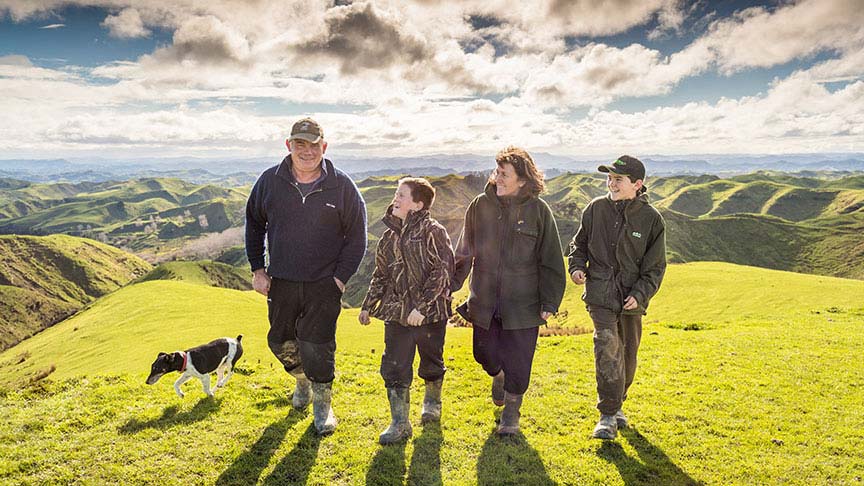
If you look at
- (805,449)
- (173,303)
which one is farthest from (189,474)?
(173,303)

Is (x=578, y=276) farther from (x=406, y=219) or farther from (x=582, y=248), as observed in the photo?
(x=406, y=219)

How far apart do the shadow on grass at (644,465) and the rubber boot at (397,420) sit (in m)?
3.17

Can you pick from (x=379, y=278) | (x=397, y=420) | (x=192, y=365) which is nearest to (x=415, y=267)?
(x=379, y=278)

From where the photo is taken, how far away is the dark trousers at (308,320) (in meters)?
6.98

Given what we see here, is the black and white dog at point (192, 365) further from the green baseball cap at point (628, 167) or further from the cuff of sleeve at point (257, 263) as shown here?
the green baseball cap at point (628, 167)

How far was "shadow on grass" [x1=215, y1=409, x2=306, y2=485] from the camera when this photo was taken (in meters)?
6.04

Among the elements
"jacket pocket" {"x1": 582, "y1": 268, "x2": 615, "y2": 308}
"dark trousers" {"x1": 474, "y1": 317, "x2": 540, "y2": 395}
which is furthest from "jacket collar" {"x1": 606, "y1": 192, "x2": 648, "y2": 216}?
"dark trousers" {"x1": 474, "y1": 317, "x2": 540, "y2": 395}

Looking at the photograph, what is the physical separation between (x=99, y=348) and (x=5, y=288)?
16789 cm

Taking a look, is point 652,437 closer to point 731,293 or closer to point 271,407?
point 271,407

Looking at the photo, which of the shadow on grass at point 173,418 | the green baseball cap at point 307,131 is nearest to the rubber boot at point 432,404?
the shadow on grass at point 173,418

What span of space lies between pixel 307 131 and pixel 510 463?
601 cm

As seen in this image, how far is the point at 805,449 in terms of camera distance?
276 inches

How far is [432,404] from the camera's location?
7.84 m

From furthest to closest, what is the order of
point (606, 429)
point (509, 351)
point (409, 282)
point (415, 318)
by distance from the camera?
point (606, 429) < point (509, 351) < point (409, 282) < point (415, 318)
